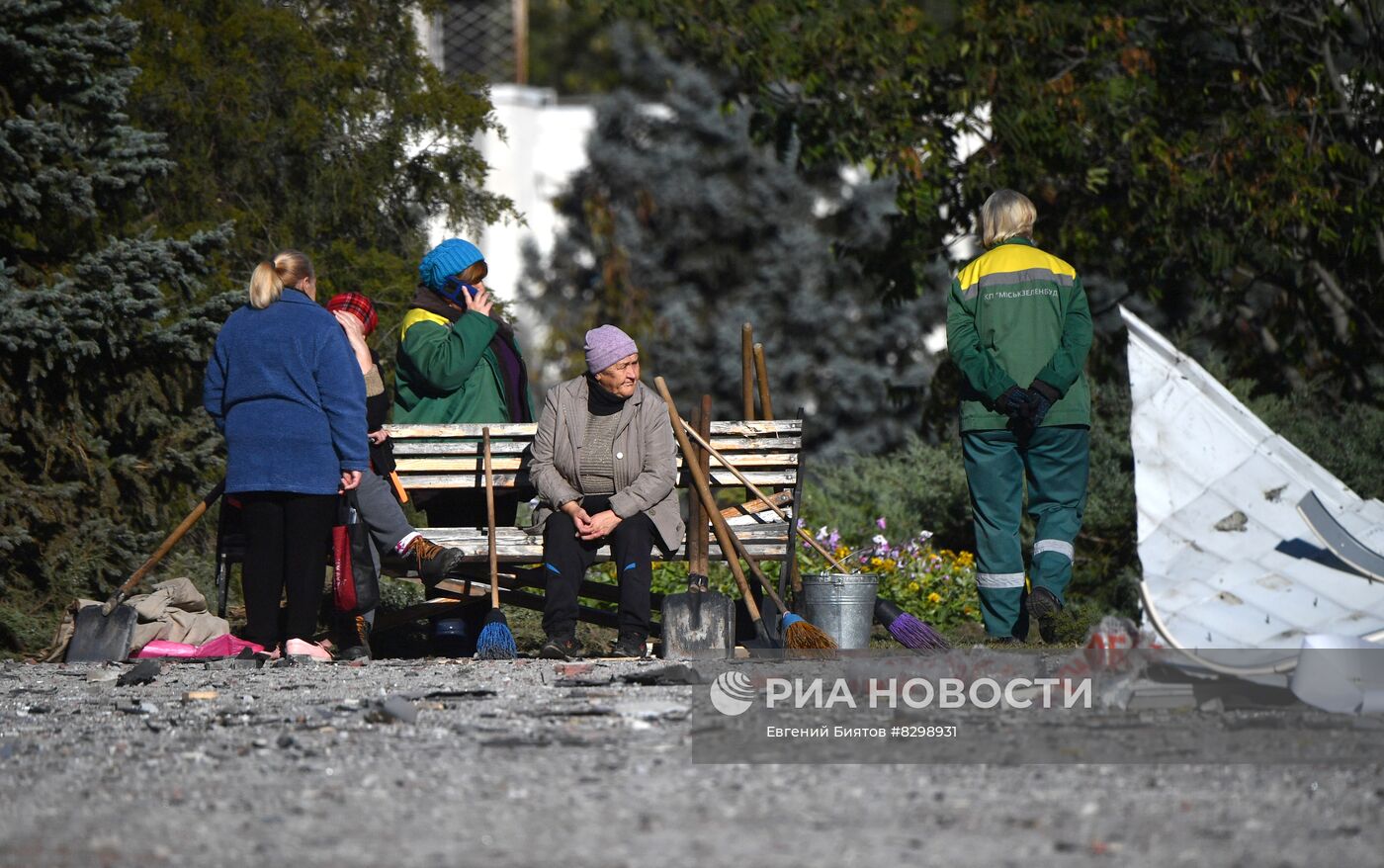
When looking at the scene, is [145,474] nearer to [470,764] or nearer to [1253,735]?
[470,764]

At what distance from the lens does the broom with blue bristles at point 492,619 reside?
706cm

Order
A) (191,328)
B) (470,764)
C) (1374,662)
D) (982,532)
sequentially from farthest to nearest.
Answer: (191,328), (982,532), (1374,662), (470,764)

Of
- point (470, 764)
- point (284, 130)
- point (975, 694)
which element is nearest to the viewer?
point (470, 764)

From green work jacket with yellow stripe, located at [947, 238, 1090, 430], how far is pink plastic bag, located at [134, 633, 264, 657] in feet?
10.6

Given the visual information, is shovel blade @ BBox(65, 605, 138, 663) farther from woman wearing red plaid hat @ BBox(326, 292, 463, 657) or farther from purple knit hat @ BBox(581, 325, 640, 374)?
purple knit hat @ BBox(581, 325, 640, 374)

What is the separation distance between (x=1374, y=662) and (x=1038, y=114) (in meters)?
5.71

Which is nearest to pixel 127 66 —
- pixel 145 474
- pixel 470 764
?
pixel 145 474

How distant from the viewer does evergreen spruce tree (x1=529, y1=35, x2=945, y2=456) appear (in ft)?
69.7

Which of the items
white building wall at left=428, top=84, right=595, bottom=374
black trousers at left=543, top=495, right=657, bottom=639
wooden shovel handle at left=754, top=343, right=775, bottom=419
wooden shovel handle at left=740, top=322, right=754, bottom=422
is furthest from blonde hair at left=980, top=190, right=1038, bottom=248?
white building wall at left=428, top=84, right=595, bottom=374

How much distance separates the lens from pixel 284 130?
32.1 feet

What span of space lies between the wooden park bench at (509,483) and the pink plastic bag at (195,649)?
2.77 feet

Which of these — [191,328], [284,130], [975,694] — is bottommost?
[975,694]

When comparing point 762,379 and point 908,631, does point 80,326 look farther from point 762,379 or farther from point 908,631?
point 908,631

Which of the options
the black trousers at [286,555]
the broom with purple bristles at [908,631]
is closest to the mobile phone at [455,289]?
the black trousers at [286,555]
